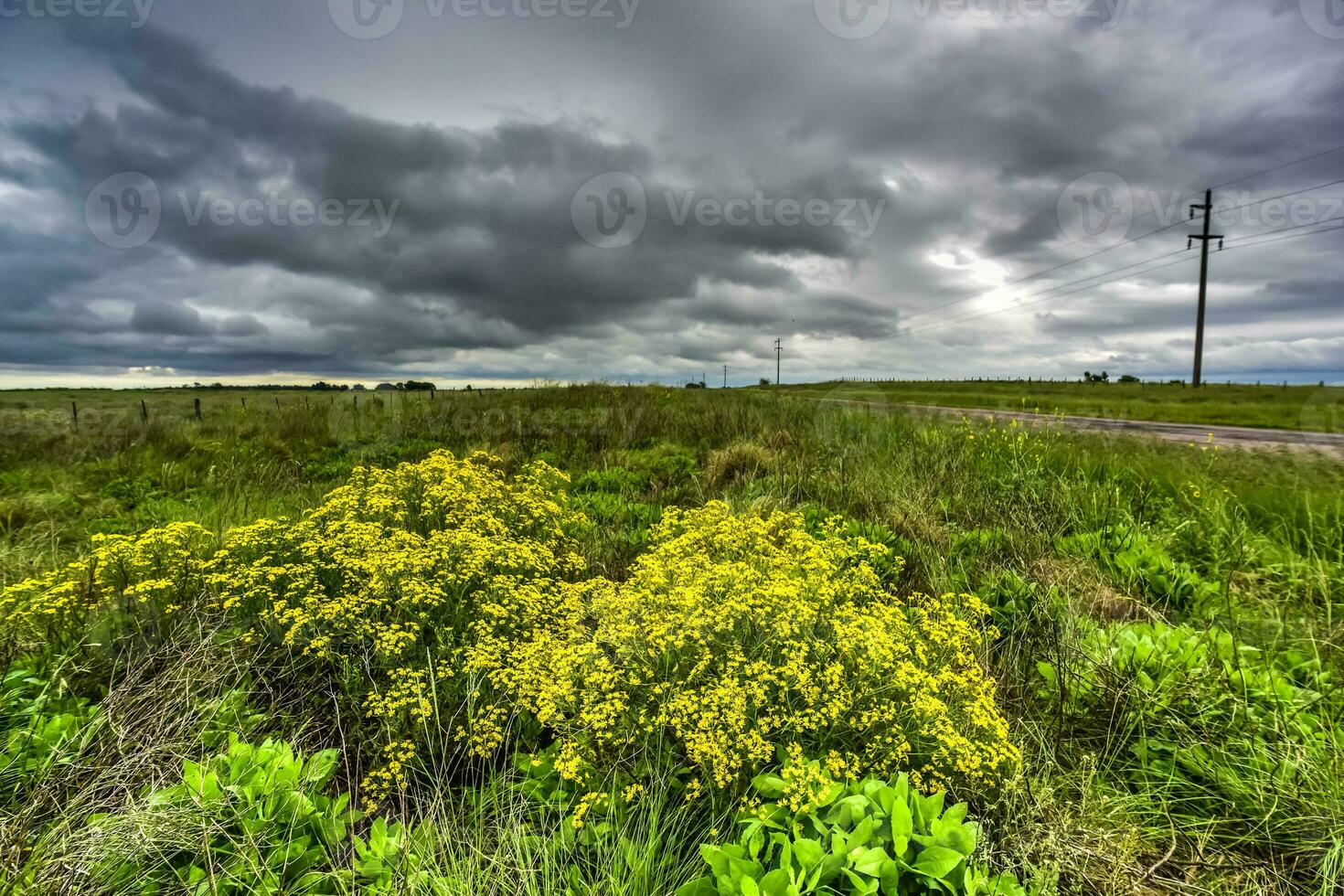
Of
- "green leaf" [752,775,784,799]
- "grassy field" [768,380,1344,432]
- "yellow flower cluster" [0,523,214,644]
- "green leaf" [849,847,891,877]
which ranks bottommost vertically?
"green leaf" [752,775,784,799]

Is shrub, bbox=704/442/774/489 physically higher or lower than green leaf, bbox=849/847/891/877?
higher

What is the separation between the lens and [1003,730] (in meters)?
2.10

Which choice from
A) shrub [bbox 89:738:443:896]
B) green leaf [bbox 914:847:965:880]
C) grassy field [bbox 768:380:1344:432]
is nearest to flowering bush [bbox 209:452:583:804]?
shrub [bbox 89:738:443:896]

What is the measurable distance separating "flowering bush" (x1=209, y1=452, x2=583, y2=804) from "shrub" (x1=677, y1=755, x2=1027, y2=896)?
1.43 meters

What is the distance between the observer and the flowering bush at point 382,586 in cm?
258

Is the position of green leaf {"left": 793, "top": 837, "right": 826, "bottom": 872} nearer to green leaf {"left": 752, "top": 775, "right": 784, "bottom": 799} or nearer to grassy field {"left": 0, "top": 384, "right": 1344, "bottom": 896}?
grassy field {"left": 0, "top": 384, "right": 1344, "bottom": 896}

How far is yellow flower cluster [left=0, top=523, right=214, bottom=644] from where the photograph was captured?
302 cm

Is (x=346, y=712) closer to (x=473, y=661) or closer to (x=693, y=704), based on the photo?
(x=473, y=661)

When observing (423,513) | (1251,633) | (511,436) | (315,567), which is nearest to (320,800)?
(315,567)

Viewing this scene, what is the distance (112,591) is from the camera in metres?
3.27

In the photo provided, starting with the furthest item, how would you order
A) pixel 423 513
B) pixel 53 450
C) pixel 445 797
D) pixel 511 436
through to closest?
pixel 511 436, pixel 53 450, pixel 423 513, pixel 445 797

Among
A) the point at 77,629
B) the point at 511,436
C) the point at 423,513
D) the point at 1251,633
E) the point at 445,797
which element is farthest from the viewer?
the point at 511,436

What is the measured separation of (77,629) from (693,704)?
363cm

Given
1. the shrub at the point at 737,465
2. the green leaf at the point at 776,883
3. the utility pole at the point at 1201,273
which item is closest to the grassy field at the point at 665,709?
the green leaf at the point at 776,883
